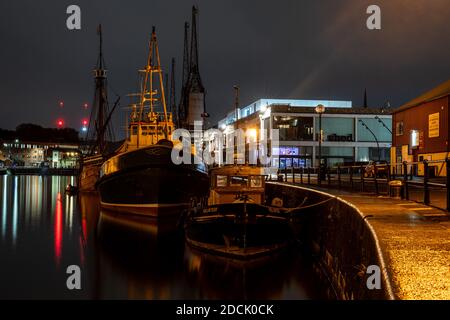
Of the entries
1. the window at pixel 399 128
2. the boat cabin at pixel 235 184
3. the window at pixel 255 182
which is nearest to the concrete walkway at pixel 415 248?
the boat cabin at pixel 235 184

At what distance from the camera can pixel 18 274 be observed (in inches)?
656

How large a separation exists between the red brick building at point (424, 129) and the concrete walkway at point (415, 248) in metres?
18.5

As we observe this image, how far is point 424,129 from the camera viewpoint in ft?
116

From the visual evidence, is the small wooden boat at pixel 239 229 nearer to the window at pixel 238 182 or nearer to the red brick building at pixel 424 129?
the window at pixel 238 182

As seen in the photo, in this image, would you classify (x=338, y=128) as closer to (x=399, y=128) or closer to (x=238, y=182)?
(x=399, y=128)

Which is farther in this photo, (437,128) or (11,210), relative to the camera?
(11,210)

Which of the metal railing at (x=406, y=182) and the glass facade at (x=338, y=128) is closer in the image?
the metal railing at (x=406, y=182)

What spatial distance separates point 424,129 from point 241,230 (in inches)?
926

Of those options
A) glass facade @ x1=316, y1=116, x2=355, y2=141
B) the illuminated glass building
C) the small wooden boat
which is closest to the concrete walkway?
the small wooden boat

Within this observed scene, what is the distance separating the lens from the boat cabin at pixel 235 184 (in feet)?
64.0

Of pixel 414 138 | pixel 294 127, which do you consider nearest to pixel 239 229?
pixel 414 138
